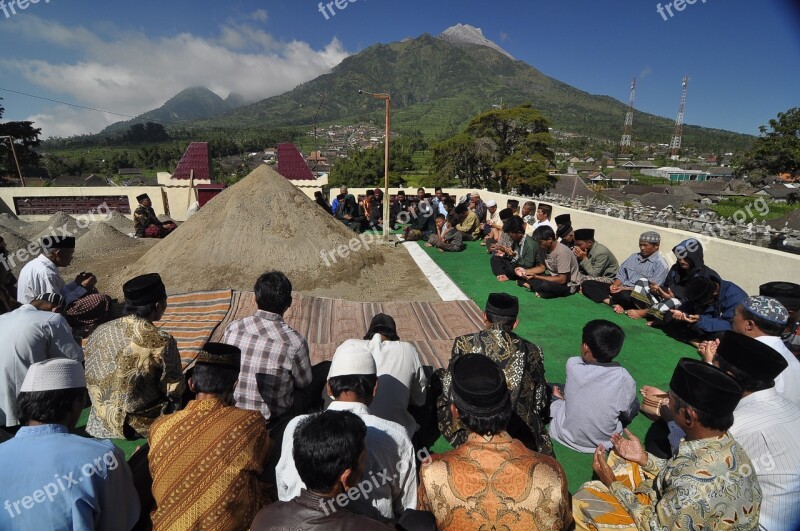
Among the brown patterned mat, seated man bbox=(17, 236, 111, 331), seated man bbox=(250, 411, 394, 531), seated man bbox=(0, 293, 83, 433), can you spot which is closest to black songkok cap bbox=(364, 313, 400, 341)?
the brown patterned mat

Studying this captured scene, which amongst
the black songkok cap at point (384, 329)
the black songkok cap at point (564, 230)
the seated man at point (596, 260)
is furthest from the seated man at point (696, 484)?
the black songkok cap at point (564, 230)

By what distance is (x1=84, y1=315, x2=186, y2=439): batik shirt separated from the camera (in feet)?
9.20

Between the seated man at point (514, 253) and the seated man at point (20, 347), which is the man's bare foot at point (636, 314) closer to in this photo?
the seated man at point (514, 253)

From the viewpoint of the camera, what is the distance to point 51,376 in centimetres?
182

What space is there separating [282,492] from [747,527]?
2.15 m

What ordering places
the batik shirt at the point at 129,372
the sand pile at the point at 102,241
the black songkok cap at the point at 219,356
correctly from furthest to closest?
1. the sand pile at the point at 102,241
2. the batik shirt at the point at 129,372
3. the black songkok cap at the point at 219,356

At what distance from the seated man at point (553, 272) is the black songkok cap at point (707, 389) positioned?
4.60m

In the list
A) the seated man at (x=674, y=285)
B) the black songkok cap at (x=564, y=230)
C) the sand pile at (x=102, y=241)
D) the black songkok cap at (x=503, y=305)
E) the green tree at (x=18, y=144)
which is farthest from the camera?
the green tree at (x=18, y=144)

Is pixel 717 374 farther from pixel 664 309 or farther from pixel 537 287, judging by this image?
pixel 537 287

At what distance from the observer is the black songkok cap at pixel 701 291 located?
4531mm

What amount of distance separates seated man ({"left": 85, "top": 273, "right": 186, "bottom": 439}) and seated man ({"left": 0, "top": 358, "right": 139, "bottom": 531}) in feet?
3.12

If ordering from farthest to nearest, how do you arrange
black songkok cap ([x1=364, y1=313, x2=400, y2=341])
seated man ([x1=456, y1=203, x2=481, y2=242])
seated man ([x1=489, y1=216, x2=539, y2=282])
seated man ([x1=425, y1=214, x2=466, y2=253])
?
seated man ([x1=456, y1=203, x2=481, y2=242])
seated man ([x1=425, y1=214, x2=466, y2=253])
seated man ([x1=489, y1=216, x2=539, y2=282])
black songkok cap ([x1=364, y1=313, x2=400, y2=341])

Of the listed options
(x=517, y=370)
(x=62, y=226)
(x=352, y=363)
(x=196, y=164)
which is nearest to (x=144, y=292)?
(x=352, y=363)

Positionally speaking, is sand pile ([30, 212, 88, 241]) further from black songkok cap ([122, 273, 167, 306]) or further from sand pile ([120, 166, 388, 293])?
black songkok cap ([122, 273, 167, 306])
